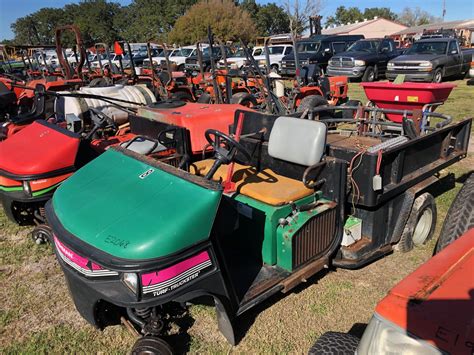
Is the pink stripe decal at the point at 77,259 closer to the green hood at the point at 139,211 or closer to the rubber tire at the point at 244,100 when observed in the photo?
the green hood at the point at 139,211

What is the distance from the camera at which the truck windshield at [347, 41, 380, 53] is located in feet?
52.7

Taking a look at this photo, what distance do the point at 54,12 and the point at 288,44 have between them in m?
69.6

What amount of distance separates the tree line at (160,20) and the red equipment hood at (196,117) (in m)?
33.9

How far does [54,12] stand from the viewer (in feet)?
243

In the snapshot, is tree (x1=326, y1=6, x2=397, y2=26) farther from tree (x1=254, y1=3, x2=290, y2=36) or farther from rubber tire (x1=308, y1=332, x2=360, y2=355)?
rubber tire (x1=308, y1=332, x2=360, y2=355)

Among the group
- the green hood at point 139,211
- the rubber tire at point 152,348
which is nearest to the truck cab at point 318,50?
the green hood at point 139,211

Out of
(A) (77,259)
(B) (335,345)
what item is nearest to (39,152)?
(A) (77,259)

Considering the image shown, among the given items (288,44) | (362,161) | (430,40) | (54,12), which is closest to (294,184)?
(362,161)

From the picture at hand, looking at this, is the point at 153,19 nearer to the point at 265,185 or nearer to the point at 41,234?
the point at 41,234

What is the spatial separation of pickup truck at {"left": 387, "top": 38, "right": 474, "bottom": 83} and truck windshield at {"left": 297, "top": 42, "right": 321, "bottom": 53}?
12.5ft

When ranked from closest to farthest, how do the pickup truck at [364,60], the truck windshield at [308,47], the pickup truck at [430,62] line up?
the pickup truck at [430,62]
the pickup truck at [364,60]
the truck windshield at [308,47]

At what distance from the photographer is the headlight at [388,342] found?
133cm

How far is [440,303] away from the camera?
145 cm

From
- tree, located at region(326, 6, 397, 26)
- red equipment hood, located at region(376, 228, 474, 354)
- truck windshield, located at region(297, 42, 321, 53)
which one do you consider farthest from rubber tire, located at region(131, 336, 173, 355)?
tree, located at region(326, 6, 397, 26)
